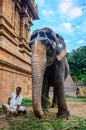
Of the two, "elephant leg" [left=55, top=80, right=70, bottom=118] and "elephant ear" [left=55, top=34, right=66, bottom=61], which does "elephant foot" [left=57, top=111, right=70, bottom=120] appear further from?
"elephant ear" [left=55, top=34, right=66, bottom=61]

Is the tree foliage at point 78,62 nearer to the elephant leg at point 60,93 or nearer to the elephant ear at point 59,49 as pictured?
the elephant ear at point 59,49

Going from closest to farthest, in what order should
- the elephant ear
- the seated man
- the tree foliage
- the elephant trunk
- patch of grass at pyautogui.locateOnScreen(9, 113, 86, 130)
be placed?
the elephant trunk
patch of grass at pyautogui.locateOnScreen(9, 113, 86, 130)
the elephant ear
the seated man
the tree foliage

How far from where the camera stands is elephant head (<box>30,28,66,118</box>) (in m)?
4.60

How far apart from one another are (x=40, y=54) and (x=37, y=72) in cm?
46

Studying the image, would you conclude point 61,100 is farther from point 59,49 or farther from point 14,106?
point 14,106

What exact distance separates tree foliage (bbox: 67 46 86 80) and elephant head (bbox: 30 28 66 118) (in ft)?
94.4

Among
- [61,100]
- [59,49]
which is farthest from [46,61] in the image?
[61,100]

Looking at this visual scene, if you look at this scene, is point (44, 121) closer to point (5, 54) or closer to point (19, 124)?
point (19, 124)

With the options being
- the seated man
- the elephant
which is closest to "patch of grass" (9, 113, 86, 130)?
the elephant

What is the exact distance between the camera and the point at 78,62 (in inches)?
1358

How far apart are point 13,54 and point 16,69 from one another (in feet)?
2.94

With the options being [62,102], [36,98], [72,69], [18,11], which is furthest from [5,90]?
[72,69]

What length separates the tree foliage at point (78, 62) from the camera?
3438 cm

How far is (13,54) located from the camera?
11.4 m
